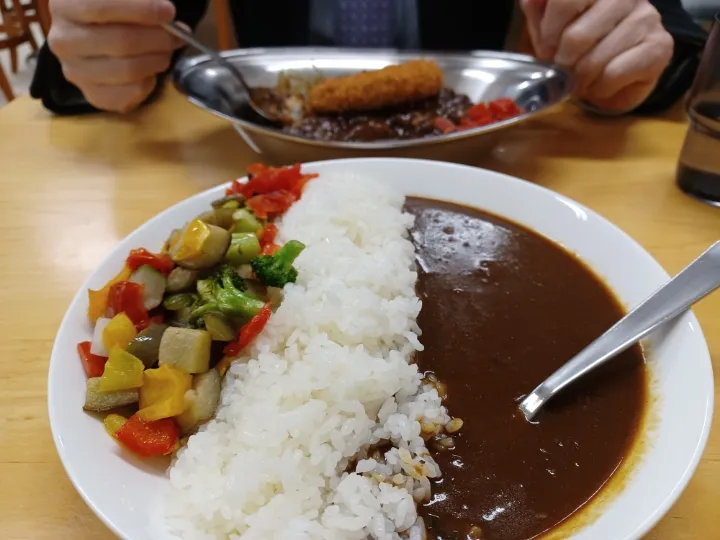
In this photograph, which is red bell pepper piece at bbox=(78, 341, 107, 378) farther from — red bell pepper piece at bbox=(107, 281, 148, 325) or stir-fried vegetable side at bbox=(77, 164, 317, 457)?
red bell pepper piece at bbox=(107, 281, 148, 325)

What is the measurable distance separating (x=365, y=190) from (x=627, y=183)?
3.77ft

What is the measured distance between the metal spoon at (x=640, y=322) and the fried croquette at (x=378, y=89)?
1542 mm

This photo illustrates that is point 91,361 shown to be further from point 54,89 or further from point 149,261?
point 54,89

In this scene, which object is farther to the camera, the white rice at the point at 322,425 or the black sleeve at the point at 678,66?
the black sleeve at the point at 678,66

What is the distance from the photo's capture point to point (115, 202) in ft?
7.63

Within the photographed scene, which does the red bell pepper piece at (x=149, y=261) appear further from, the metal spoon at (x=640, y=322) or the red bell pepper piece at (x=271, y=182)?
the metal spoon at (x=640, y=322)

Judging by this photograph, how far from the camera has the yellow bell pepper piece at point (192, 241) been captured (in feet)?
5.01

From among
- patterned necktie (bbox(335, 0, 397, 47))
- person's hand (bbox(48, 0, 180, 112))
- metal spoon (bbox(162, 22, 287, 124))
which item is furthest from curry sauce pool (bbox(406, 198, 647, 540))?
patterned necktie (bbox(335, 0, 397, 47))

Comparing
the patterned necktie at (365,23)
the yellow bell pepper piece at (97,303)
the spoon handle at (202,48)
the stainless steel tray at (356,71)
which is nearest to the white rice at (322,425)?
the yellow bell pepper piece at (97,303)

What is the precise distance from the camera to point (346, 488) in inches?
44.3

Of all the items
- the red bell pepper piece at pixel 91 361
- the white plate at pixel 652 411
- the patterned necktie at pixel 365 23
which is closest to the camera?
the white plate at pixel 652 411

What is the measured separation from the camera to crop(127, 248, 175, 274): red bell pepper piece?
153 cm

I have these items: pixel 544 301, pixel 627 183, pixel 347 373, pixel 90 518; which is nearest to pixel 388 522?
pixel 347 373

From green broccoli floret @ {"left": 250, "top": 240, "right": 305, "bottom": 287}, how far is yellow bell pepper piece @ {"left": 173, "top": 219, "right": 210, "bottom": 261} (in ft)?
0.48
